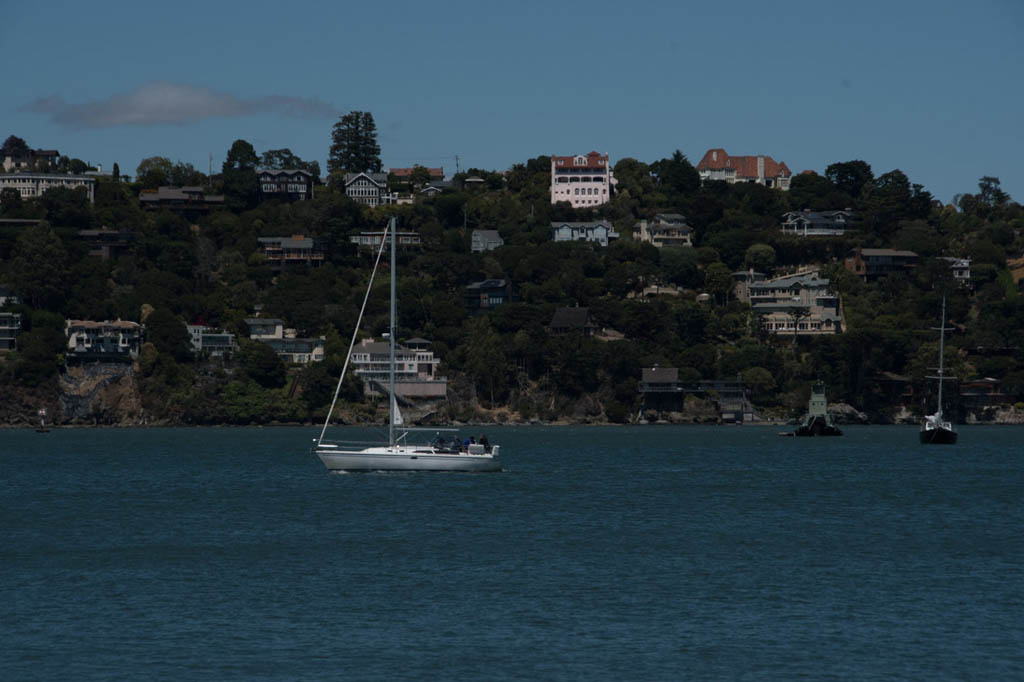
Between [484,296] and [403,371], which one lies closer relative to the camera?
[403,371]

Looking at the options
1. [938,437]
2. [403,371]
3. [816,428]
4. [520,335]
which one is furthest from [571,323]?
[938,437]

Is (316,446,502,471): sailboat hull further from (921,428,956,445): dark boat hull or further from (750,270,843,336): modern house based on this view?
(750,270,843,336): modern house

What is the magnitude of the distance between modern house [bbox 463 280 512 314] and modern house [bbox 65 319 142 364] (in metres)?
45.1

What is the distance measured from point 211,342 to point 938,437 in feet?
291

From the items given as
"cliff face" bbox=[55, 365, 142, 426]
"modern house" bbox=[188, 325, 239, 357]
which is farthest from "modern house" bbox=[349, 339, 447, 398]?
"cliff face" bbox=[55, 365, 142, 426]

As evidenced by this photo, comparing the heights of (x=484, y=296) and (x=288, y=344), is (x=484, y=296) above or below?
above

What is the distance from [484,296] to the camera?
194000 millimetres

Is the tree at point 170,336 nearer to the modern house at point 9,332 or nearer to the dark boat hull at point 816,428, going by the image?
the modern house at point 9,332

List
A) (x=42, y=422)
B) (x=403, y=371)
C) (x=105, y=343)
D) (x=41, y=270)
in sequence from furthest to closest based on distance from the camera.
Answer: (x=41, y=270) < (x=403, y=371) < (x=105, y=343) < (x=42, y=422)

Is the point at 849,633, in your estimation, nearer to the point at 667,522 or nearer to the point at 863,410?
the point at 667,522

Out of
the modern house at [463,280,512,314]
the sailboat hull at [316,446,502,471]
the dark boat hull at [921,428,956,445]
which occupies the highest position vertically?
the modern house at [463,280,512,314]

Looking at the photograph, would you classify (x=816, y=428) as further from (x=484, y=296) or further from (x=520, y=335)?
(x=484, y=296)

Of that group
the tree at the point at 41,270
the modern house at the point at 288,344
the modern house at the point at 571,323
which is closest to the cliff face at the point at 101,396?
the modern house at the point at 288,344

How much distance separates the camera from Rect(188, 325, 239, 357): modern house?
568 feet
